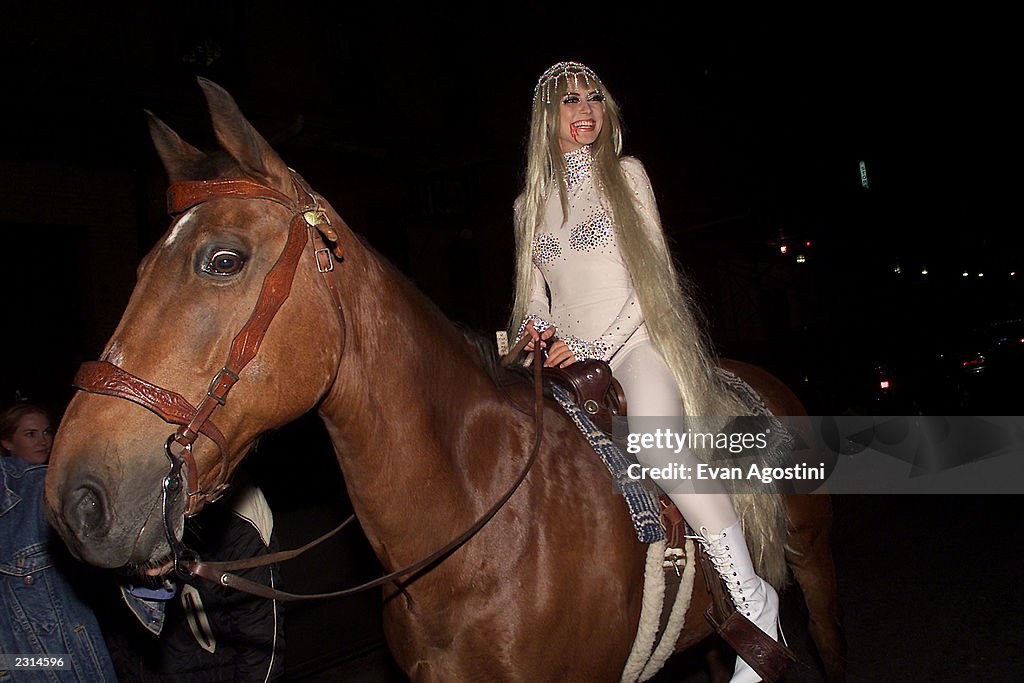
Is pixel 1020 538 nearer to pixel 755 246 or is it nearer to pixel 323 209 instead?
pixel 323 209

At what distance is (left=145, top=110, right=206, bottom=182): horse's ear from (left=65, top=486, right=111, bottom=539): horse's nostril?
90 cm

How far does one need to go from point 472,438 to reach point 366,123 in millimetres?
9187

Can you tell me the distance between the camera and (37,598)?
9.36 feet

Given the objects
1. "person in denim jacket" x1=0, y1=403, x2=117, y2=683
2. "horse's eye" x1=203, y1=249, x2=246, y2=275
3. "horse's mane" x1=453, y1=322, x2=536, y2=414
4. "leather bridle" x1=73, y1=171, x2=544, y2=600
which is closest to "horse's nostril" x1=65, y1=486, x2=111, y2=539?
"leather bridle" x1=73, y1=171, x2=544, y2=600

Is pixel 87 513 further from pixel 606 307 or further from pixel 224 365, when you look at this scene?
pixel 606 307

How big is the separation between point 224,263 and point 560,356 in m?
1.37

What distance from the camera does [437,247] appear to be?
13375 millimetres

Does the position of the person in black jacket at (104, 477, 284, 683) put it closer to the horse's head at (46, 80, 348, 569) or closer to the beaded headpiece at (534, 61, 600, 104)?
the horse's head at (46, 80, 348, 569)

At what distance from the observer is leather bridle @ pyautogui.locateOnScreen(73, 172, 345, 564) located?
157cm

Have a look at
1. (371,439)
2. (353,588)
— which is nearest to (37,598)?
(353,588)

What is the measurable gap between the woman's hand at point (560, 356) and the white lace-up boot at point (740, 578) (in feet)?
2.62

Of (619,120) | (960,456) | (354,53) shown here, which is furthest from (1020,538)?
(354,53)

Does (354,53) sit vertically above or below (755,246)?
above

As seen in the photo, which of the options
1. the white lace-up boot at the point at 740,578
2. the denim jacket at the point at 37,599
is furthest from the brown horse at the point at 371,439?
the denim jacket at the point at 37,599
